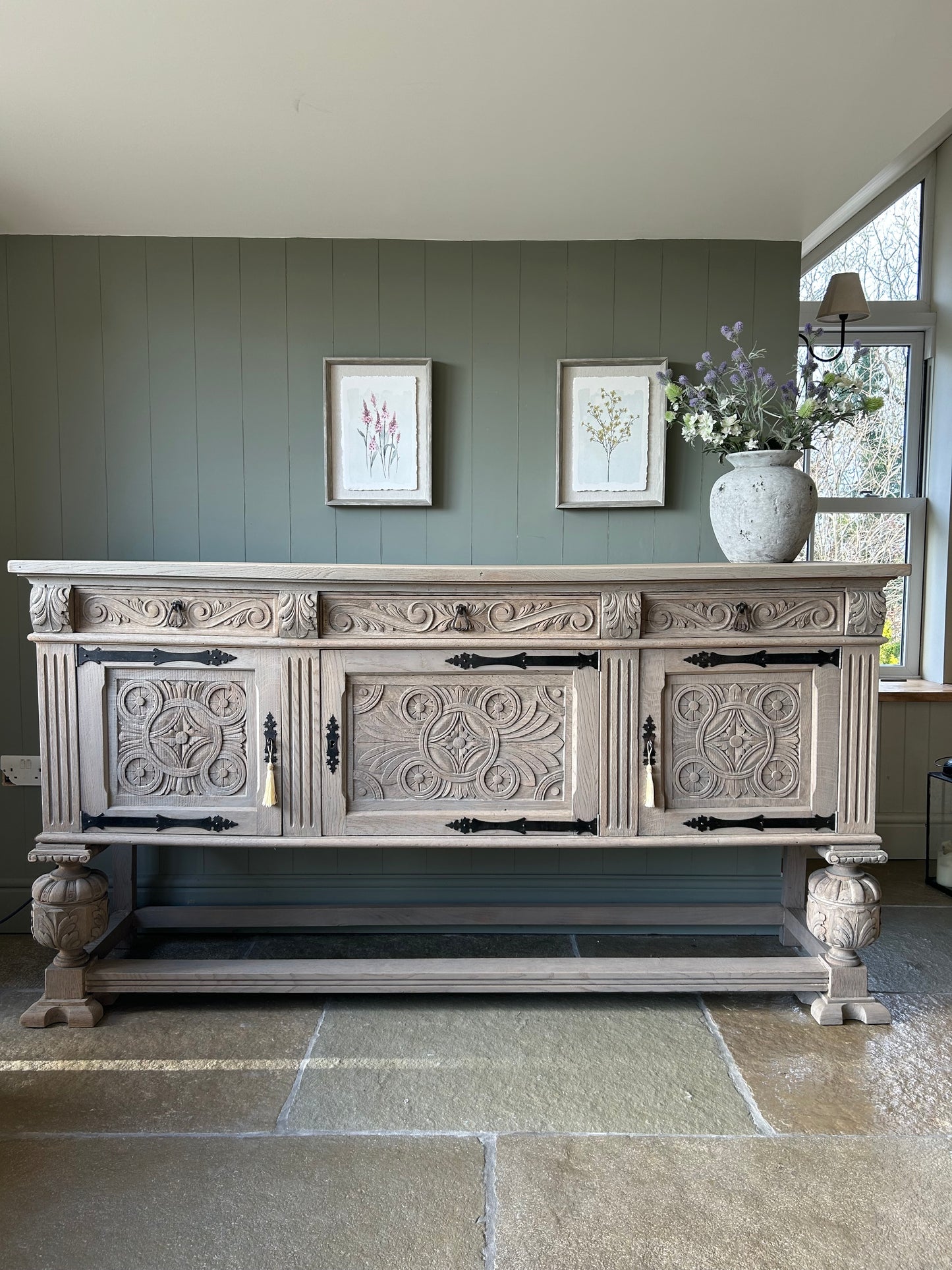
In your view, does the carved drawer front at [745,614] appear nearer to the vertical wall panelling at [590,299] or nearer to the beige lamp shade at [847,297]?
the vertical wall panelling at [590,299]

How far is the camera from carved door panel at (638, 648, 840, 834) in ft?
6.57

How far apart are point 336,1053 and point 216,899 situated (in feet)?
2.82

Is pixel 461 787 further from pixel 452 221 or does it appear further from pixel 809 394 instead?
pixel 452 221

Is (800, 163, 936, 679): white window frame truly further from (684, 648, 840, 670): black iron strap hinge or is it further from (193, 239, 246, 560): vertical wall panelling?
(193, 239, 246, 560): vertical wall panelling

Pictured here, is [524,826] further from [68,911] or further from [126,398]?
[126,398]

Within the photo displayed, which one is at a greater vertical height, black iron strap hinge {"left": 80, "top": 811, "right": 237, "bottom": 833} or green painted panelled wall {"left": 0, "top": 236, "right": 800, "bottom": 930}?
green painted panelled wall {"left": 0, "top": 236, "right": 800, "bottom": 930}

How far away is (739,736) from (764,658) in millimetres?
205

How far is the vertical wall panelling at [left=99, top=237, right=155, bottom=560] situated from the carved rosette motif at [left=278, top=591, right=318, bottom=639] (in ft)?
2.77

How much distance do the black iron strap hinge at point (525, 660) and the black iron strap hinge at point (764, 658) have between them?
25 cm

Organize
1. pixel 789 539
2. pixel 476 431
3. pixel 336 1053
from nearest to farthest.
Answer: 1. pixel 336 1053
2. pixel 789 539
3. pixel 476 431

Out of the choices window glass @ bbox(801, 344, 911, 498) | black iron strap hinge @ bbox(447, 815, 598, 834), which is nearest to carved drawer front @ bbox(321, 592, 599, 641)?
black iron strap hinge @ bbox(447, 815, 598, 834)

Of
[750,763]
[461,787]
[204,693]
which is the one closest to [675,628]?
[750,763]

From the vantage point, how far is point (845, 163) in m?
2.23

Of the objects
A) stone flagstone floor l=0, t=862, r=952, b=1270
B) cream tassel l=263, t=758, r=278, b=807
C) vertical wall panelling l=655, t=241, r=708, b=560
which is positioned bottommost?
stone flagstone floor l=0, t=862, r=952, b=1270
